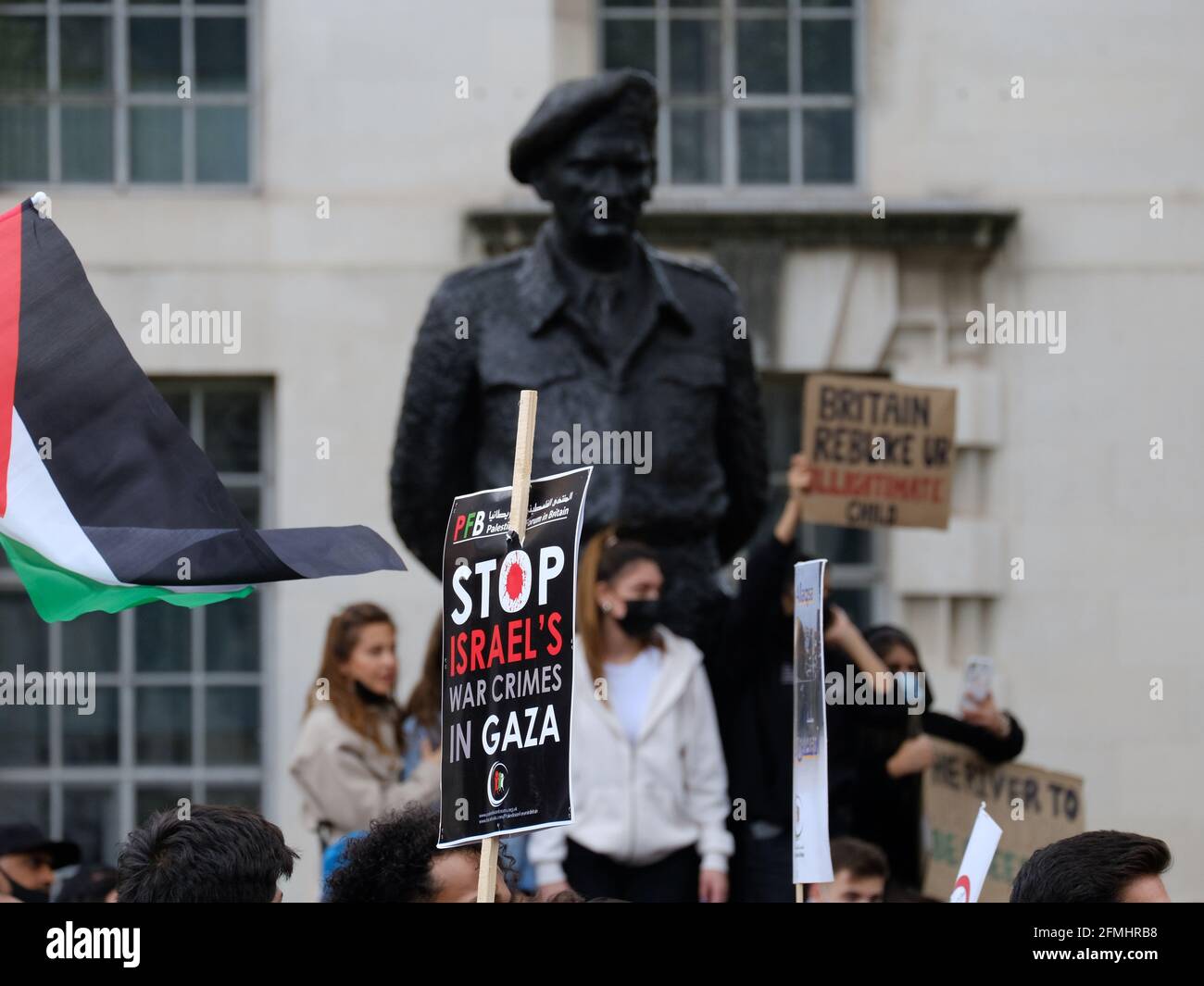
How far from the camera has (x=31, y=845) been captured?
7785mm

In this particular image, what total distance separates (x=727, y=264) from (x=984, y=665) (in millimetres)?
4589

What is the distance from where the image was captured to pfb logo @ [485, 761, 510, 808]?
4.66 meters

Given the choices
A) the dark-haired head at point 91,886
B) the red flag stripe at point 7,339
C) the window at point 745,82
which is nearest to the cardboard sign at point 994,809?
the dark-haired head at point 91,886

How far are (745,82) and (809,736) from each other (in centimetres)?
769

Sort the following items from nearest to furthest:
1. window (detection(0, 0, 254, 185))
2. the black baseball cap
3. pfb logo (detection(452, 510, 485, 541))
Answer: pfb logo (detection(452, 510, 485, 541)) → the black baseball cap → window (detection(0, 0, 254, 185))

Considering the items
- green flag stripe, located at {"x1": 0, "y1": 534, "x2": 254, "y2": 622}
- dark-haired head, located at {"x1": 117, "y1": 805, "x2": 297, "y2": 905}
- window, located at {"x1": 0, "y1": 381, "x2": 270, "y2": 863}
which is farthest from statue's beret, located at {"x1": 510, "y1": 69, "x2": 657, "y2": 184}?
window, located at {"x1": 0, "y1": 381, "x2": 270, "y2": 863}

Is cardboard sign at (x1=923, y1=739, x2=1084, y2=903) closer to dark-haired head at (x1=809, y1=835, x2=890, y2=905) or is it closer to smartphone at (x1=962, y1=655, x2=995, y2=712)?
smartphone at (x1=962, y1=655, x2=995, y2=712)

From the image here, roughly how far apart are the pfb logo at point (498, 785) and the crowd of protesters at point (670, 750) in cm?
165

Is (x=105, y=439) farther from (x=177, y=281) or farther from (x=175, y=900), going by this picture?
(x=177, y=281)

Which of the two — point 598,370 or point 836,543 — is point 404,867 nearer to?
point 598,370

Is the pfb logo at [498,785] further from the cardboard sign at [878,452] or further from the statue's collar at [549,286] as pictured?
the cardboard sign at [878,452]

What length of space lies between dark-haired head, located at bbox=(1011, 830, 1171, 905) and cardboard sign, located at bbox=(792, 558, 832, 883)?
916 millimetres

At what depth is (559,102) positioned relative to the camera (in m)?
7.45

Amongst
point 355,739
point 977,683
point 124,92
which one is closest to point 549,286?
point 355,739
